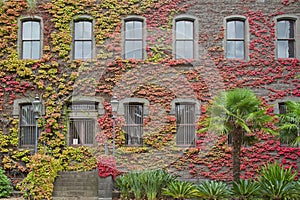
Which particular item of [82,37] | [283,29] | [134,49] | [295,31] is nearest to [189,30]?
[134,49]

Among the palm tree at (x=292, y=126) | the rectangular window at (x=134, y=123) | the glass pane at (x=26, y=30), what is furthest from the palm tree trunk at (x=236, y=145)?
the glass pane at (x=26, y=30)

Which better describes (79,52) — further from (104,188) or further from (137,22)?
(104,188)

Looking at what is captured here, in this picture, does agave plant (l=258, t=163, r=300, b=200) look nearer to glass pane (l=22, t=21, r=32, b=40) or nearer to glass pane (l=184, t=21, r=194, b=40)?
glass pane (l=184, t=21, r=194, b=40)

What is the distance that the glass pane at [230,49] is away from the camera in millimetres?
19156

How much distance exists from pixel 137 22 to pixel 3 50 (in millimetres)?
5451

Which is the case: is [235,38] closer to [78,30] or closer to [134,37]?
[134,37]

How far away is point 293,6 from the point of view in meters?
19.0

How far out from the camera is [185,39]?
63.1 ft

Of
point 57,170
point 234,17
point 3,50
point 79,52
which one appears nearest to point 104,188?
point 57,170

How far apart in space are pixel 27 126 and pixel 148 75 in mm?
5212

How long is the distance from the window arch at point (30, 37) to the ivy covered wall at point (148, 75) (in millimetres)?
214

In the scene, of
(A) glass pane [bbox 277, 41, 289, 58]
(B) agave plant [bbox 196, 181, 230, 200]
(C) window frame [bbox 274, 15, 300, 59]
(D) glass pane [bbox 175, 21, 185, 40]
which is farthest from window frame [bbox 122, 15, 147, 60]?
(B) agave plant [bbox 196, 181, 230, 200]

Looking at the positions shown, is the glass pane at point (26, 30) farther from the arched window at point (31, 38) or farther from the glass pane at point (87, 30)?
the glass pane at point (87, 30)

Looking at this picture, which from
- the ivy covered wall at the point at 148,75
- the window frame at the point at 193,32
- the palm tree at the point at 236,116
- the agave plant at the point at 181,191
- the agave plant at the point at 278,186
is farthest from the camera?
the window frame at the point at 193,32
